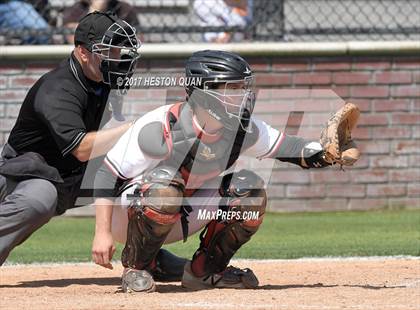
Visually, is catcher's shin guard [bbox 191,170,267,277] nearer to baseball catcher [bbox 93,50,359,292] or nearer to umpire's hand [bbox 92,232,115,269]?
baseball catcher [bbox 93,50,359,292]

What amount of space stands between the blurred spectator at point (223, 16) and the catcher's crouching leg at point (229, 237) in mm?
5439

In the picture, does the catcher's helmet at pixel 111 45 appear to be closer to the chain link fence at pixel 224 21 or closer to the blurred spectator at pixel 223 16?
the chain link fence at pixel 224 21

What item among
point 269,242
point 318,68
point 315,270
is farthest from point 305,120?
point 315,270

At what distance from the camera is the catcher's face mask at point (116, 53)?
19.8ft

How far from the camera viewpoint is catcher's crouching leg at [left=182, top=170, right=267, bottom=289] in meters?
5.71

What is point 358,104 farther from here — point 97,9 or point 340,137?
point 340,137

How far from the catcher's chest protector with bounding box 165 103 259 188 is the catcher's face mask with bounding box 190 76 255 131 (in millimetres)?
152

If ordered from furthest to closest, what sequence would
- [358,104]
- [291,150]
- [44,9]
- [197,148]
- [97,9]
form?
1. [44,9]
2. [97,9]
3. [358,104]
4. [291,150]
5. [197,148]

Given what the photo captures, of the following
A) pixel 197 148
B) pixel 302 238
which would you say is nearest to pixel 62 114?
pixel 197 148

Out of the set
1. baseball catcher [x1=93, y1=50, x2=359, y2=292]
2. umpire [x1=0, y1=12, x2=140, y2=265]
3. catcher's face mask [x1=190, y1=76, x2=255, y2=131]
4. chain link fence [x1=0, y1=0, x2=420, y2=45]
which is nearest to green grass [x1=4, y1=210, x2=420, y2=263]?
umpire [x1=0, y1=12, x2=140, y2=265]

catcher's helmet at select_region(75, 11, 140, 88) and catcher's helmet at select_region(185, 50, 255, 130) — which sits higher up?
catcher's helmet at select_region(75, 11, 140, 88)

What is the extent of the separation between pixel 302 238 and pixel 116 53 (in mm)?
3437

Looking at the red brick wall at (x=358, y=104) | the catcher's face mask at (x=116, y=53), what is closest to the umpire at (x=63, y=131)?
the catcher's face mask at (x=116, y=53)

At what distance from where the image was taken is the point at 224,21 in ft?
36.8
